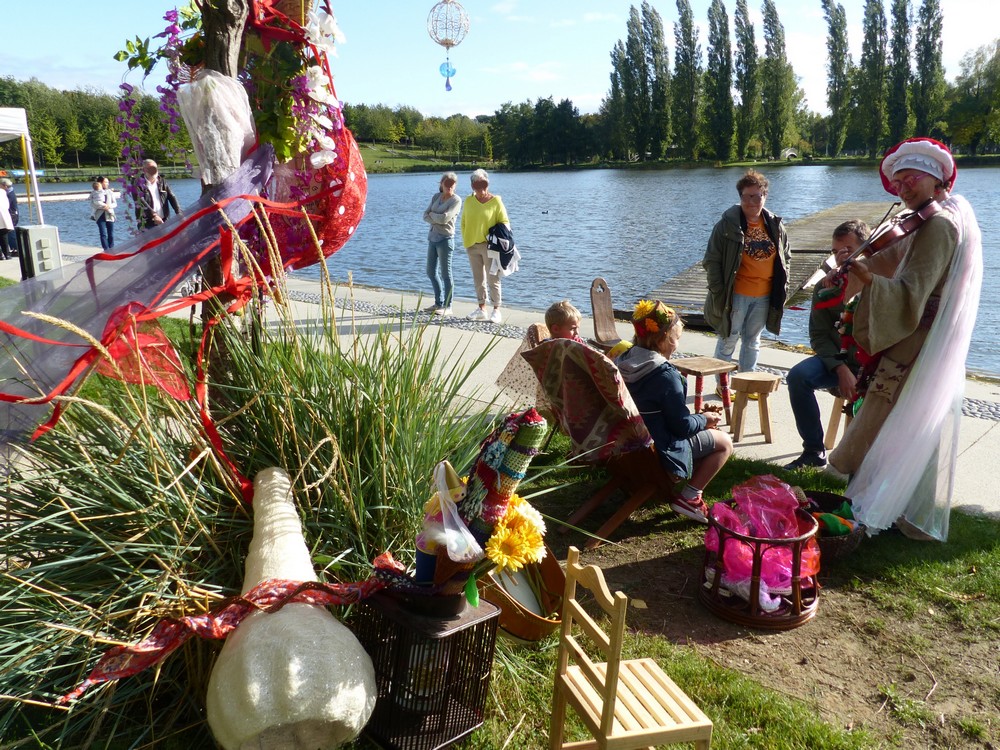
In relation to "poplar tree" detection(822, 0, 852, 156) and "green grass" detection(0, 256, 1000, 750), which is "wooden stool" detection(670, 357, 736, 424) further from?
"poplar tree" detection(822, 0, 852, 156)

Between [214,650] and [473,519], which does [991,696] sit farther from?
[214,650]

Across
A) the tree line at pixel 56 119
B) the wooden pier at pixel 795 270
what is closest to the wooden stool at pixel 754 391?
the wooden pier at pixel 795 270

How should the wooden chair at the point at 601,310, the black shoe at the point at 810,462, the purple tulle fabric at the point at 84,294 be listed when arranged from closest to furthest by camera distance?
the purple tulle fabric at the point at 84,294, the black shoe at the point at 810,462, the wooden chair at the point at 601,310

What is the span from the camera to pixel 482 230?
30.7 ft

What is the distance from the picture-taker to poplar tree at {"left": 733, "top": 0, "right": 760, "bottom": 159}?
73.4 m

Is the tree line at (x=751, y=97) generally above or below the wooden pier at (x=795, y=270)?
above

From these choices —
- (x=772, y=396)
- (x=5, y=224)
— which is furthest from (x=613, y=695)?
(x=5, y=224)

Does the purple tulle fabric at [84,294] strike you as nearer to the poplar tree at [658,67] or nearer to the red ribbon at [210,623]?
the red ribbon at [210,623]

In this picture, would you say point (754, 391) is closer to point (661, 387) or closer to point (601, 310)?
point (601, 310)

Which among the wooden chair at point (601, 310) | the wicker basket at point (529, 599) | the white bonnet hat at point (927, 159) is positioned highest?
the white bonnet hat at point (927, 159)

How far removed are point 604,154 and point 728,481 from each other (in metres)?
95.0

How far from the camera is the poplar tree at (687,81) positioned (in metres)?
77.3

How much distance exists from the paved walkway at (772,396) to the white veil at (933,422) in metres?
0.65

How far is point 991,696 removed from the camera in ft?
9.87
